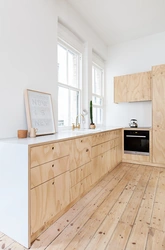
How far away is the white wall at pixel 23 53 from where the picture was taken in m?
1.84

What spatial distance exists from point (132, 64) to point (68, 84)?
220cm

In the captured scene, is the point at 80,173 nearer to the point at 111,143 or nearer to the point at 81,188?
the point at 81,188

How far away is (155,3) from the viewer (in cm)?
298

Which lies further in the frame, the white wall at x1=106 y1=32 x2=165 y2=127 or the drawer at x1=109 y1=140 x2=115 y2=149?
the white wall at x1=106 y1=32 x2=165 y2=127

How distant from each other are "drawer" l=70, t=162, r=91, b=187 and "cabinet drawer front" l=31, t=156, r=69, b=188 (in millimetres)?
193

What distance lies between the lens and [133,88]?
4.04 meters

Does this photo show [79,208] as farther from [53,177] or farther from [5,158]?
[5,158]

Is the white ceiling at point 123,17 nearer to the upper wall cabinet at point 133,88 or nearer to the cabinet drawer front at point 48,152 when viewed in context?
the upper wall cabinet at point 133,88

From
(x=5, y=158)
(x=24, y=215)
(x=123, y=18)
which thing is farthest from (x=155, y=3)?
(x=24, y=215)

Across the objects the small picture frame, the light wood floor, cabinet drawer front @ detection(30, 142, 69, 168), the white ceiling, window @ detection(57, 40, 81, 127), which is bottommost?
the light wood floor

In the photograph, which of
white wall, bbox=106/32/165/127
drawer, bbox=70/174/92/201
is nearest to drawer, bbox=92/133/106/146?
drawer, bbox=70/174/92/201

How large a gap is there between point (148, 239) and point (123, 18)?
3.88 m

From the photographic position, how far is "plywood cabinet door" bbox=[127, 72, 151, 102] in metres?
3.85

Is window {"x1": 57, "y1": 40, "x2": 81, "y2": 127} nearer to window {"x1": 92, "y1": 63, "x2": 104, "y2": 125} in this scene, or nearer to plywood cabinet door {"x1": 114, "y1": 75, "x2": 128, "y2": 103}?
window {"x1": 92, "y1": 63, "x2": 104, "y2": 125}
